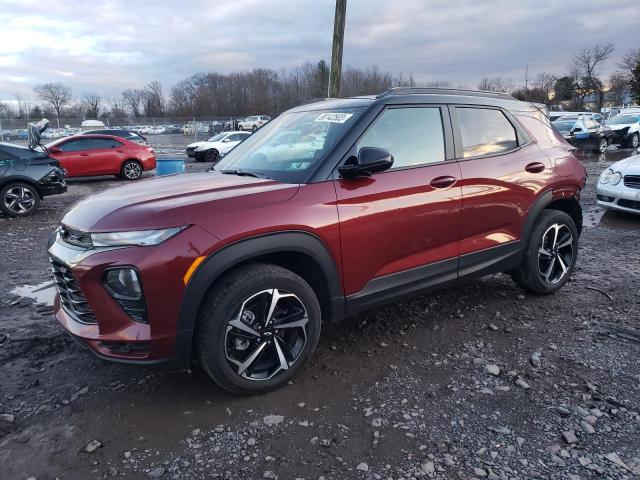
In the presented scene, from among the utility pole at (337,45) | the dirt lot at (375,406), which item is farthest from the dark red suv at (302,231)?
the utility pole at (337,45)

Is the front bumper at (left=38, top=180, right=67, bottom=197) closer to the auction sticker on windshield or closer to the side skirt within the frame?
the auction sticker on windshield

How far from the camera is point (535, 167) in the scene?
13.3ft

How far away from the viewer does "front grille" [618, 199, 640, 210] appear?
7.34m

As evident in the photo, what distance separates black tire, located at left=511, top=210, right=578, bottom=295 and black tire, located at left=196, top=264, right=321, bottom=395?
2217mm

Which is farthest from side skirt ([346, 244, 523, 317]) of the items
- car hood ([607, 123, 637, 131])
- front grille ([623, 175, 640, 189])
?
car hood ([607, 123, 637, 131])

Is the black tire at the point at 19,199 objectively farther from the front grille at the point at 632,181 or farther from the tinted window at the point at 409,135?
the front grille at the point at 632,181

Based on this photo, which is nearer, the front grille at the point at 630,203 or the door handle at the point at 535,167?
the door handle at the point at 535,167

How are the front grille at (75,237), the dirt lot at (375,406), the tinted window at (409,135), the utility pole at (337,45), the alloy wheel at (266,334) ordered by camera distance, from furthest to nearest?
the utility pole at (337,45) → the tinted window at (409,135) → the alloy wheel at (266,334) → the front grille at (75,237) → the dirt lot at (375,406)

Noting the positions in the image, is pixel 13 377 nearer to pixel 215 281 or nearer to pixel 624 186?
pixel 215 281

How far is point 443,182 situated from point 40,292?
413 centimetres

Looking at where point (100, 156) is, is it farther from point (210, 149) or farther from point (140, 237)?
point (140, 237)

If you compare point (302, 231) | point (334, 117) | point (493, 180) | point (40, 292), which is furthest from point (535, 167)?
point (40, 292)

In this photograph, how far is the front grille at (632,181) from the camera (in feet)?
24.2

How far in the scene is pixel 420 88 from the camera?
3645 mm
